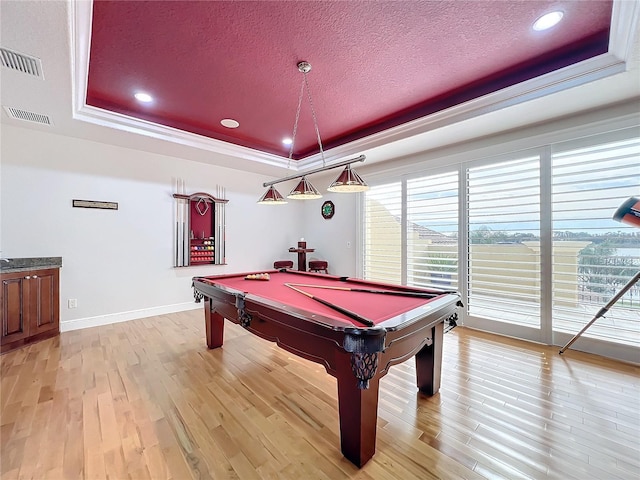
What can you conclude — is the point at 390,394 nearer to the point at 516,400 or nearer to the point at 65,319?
the point at 516,400

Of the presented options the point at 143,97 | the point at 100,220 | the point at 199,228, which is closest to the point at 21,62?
the point at 143,97

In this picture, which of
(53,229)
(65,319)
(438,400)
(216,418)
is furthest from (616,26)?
(65,319)

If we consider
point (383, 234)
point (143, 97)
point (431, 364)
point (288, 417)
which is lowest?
point (288, 417)

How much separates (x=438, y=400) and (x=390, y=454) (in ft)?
2.39

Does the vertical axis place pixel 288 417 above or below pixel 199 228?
below

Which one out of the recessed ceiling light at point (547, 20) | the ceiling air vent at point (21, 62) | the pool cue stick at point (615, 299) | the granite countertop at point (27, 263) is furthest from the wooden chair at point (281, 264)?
the recessed ceiling light at point (547, 20)

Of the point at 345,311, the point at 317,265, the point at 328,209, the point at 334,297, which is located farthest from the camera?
the point at 328,209

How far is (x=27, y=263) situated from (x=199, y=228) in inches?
83.9

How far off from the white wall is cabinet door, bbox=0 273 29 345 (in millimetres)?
568

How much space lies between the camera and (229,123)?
12.1 ft

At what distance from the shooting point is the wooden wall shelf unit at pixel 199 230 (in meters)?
4.57

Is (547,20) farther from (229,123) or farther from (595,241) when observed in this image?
(229,123)

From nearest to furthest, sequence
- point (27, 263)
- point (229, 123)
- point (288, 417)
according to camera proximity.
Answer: point (288, 417) → point (27, 263) → point (229, 123)

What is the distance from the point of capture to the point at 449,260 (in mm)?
3928
